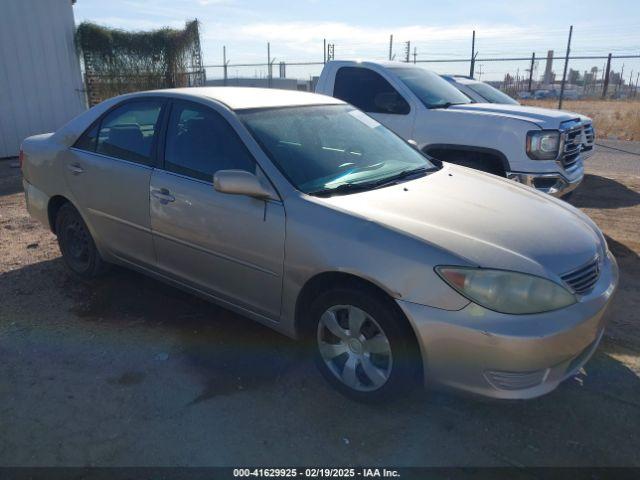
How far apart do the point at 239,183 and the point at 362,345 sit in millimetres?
1152

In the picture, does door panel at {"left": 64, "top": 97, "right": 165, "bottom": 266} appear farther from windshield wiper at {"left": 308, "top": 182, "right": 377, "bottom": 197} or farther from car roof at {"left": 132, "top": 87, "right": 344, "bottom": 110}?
windshield wiper at {"left": 308, "top": 182, "right": 377, "bottom": 197}

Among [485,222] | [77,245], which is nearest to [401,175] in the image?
[485,222]

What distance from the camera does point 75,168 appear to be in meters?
4.33

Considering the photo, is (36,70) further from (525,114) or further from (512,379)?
(512,379)

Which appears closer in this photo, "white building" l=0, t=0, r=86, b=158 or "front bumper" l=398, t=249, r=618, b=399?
"front bumper" l=398, t=249, r=618, b=399

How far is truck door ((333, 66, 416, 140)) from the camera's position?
6.56 metres

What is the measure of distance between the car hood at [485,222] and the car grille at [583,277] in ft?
0.12

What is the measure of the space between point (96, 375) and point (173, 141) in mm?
1641

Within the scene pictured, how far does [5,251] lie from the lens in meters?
5.50

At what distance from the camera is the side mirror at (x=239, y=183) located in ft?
9.95

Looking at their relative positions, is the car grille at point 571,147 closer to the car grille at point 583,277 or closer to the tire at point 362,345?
the car grille at point 583,277

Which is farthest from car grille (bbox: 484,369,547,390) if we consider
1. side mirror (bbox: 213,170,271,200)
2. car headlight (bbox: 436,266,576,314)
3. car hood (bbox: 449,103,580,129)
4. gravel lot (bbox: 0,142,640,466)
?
car hood (bbox: 449,103,580,129)

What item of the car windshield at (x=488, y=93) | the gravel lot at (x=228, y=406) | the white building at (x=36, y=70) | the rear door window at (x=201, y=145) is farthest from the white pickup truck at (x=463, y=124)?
the white building at (x=36, y=70)

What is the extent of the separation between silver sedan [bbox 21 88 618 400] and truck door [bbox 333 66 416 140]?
8.03ft
